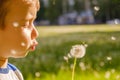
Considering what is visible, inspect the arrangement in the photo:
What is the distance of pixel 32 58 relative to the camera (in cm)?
364

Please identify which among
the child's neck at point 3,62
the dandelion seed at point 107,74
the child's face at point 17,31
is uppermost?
the child's face at point 17,31

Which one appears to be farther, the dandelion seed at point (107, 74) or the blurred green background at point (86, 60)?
the blurred green background at point (86, 60)

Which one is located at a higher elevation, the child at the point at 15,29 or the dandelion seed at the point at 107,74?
the child at the point at 15,29

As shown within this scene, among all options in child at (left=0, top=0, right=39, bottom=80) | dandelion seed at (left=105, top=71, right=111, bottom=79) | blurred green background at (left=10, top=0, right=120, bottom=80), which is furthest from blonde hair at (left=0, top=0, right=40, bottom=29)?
dandelion seed at (left=105, top=71, right=111, bottom=79)

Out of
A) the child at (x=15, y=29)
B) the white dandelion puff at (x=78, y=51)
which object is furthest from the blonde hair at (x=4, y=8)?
the white dandelion puff at (x=78, y=51)

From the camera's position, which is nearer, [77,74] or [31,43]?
[31,43]

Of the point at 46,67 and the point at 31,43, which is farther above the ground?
the point at 31,43

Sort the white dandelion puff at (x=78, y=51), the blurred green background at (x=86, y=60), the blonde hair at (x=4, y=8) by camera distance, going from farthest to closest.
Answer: the blurred green background at (x=86, y=60) → the white dandelion puff at (x=78, y=51) → the blonde hair at (x=4, y=8)

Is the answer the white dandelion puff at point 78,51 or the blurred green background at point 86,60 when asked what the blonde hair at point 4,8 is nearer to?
the white dandelion puff at point 78,51

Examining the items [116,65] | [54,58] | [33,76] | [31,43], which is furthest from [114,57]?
[31,43]

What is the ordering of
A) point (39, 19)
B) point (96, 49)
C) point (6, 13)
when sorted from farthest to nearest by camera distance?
point (39, 19) < point (96, 49) < point (6, 13)

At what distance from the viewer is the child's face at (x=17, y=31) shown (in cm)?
144

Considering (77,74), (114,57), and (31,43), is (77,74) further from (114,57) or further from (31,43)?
(31,43)

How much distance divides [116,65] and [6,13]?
206cm
